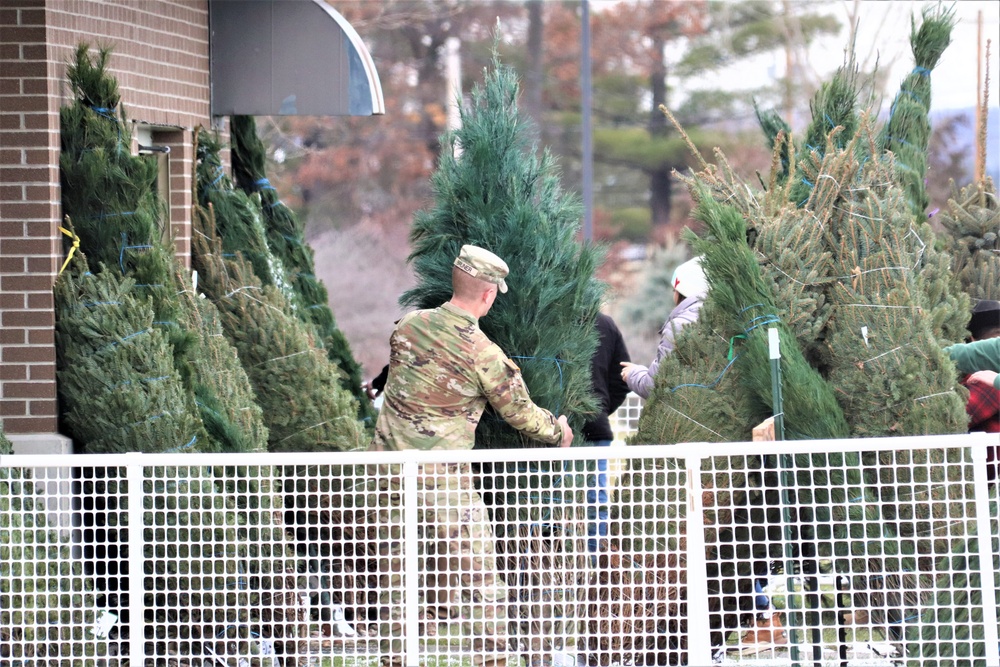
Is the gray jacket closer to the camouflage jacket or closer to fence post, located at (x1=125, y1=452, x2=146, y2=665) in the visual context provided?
the camouflage jacket

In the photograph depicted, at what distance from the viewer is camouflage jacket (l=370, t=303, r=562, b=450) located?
5547mm

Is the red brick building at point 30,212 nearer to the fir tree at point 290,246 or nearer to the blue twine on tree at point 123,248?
the blue twine on tree at point 123,248

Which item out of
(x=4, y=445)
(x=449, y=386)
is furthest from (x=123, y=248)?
(x=449, y=386)

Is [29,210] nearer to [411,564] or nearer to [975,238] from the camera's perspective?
[411,564]

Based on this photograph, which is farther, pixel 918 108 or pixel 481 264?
pixel 918 108

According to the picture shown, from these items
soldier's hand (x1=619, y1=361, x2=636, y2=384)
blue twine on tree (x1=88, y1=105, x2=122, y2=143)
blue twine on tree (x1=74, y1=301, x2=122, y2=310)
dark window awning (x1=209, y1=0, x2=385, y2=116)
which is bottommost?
soldier's hand (x1=619, y1=361, x2=636, y2=384)

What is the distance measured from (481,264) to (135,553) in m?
1.87

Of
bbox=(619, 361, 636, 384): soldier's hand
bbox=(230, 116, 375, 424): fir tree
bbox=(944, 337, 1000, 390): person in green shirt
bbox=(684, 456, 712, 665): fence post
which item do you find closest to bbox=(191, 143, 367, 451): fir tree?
bbox=(230, 116, 375, 424): fir tree

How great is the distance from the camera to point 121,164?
588cm

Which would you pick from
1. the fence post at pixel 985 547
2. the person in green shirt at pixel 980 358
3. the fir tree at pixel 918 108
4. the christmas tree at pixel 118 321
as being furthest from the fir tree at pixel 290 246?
the fence post at pixel 985 547

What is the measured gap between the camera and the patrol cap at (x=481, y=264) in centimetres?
552

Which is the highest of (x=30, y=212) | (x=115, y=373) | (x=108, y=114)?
(x=108, y=114)

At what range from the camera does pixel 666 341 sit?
6.05 metres

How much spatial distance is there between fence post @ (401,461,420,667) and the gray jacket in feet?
5.62
